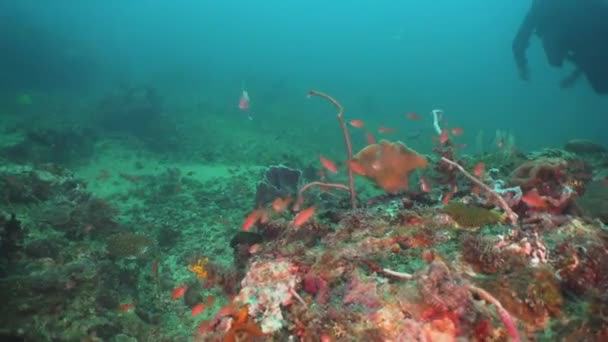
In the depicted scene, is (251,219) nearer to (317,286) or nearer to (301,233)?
(301,233)

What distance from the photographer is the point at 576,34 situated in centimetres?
1164

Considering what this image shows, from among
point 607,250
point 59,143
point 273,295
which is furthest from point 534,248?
point 59,143

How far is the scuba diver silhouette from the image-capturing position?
11.1 m

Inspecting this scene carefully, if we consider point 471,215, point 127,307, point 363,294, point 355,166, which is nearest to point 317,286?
point 363,294

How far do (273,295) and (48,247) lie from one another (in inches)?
195

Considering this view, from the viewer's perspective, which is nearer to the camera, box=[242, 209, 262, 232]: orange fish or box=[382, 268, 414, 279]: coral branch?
box=[382, 268, 414, 279]: coral branch

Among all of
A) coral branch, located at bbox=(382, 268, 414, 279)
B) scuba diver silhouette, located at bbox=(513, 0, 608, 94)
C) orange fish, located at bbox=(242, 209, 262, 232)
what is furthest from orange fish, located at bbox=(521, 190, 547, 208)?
scuba diver silhouette, located at bbox=(513, 0, 608, 94)

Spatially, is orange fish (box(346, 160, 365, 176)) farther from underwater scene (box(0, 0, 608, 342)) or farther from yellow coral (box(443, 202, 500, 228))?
yellow coral (box(443, 202, 500, 228))

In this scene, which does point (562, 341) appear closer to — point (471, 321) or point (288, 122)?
point (471, 321)

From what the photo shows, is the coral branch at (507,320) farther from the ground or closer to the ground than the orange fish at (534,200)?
farther from the ground

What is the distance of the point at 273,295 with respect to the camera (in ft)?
10.2

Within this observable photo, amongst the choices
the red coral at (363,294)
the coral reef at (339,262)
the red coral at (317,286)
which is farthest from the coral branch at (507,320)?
the red coral at (317,286)

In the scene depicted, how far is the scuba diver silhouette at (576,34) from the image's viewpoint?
11.1 m

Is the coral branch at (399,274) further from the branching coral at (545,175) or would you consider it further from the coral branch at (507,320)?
the branching coral at (545,175)
